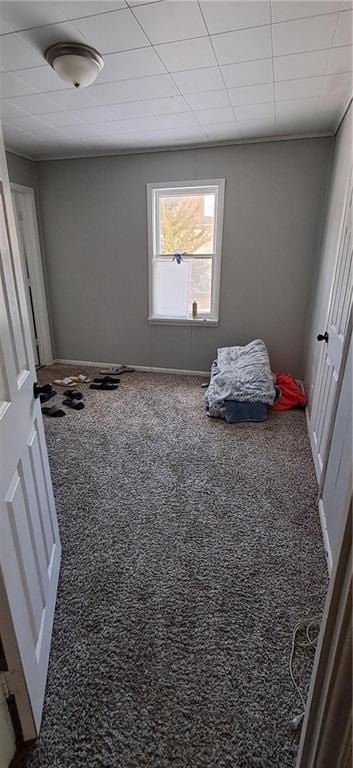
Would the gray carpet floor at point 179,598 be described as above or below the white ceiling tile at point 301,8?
below

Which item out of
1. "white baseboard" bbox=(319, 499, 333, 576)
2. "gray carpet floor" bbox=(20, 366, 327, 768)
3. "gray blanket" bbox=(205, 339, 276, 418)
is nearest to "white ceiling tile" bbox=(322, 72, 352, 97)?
"gray blanket" bbox=(205, 339, 276, 418)

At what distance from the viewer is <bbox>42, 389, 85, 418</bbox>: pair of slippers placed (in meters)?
3.28

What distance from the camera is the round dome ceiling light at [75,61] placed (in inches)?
72.5

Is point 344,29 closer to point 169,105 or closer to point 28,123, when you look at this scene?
point 169,105

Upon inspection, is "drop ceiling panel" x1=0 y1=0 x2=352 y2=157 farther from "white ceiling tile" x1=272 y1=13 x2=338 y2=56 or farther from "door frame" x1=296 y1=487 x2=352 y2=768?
"door frame" x1=296 y1=487 x2=352 y2=768

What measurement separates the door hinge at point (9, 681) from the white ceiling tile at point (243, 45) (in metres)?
2.71

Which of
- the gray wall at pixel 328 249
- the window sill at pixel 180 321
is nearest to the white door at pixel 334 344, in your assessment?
the gray wall at pixel 328 249

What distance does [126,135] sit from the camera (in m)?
3.27

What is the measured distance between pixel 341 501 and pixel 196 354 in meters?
2.89

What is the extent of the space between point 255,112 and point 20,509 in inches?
124

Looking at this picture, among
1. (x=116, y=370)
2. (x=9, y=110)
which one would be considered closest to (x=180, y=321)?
(x=116, y=370)

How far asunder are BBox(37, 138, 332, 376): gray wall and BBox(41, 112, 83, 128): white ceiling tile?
914 millimetres

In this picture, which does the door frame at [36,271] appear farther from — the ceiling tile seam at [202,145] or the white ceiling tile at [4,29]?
the white ceiling tile at [4,29]

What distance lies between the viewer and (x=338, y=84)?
7.43ft
